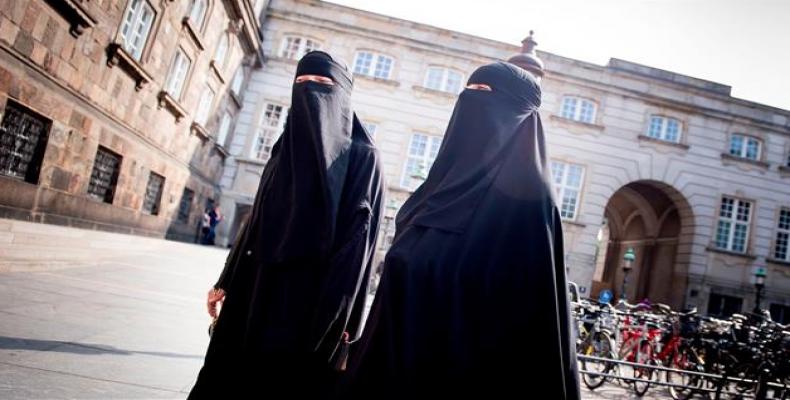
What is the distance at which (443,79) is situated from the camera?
19.4 m

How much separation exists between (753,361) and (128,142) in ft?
41.4

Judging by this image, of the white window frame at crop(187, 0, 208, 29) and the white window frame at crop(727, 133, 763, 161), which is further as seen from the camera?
the white window frame at crop(727, 133, 763, 161)

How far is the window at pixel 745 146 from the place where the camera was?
1998cm

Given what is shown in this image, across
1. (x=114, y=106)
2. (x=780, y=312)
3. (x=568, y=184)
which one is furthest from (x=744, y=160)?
(x=114, y=106)

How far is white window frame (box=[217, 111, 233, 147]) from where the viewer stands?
56.2 feet

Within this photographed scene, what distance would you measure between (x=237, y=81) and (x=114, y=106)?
927 centimetres

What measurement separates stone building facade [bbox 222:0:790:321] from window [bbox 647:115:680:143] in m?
0.04

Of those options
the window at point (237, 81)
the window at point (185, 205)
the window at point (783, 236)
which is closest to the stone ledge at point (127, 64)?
the window at point (185, 205)

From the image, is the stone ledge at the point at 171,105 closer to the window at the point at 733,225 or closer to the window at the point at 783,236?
the window at the point at 733,225

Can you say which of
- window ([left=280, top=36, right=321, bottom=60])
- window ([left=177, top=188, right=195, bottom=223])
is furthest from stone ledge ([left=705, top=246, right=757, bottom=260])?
window ([left=177, top=188, right=195, bottom=223])

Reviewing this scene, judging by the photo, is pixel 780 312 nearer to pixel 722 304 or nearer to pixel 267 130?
pixel 722 304

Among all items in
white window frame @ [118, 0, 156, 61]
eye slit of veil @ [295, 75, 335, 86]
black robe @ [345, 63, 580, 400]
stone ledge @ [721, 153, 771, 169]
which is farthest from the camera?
stone ledge @ [721, 153, 771, 169]

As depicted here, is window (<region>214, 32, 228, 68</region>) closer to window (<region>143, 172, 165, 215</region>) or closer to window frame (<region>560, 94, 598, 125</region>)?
window (<region>143, 172, 165, 215</region>)

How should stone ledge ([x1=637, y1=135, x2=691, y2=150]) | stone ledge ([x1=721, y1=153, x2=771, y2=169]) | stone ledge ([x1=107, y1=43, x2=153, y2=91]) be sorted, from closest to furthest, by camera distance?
stone ledge ([x1=107, y1=43, x2=153, y2=91])
stone ledge ([x1=637, y1=135, x2=691, y2=150])
stone ledge ([x1=721, y1=153, x2=771, y2=169])
